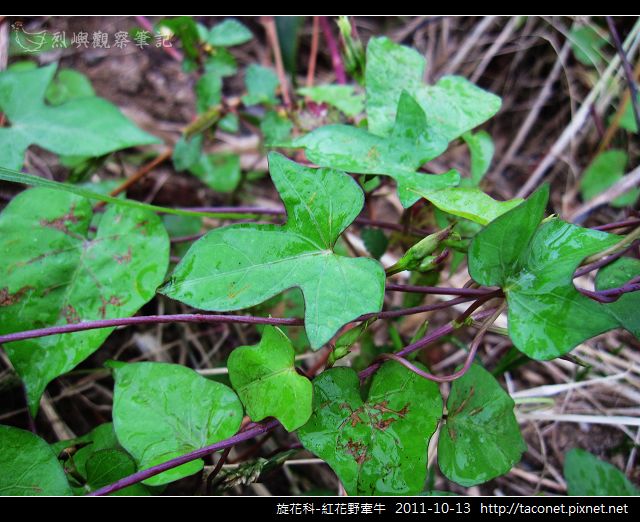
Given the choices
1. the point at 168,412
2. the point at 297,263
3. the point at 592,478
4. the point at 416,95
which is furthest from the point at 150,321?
the point at 592,478

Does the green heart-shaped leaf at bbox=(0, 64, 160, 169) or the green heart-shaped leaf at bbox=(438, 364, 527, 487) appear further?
the green heart-shaped leaf at bbox=(0, 64, 160, 169)

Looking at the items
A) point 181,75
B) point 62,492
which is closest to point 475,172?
point 62,492

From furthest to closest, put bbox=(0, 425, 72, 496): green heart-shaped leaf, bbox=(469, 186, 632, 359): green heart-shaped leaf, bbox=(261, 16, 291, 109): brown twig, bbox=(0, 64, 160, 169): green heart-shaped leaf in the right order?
1. bbox=(261, 16, 291, 109): brown twig
2. bbox=(0, 64, 160, 169): green heart-shaped leaf
3. bbox=(0, 425, 72, 496): green heart-shaped leaf
4. bbox=(469, 186, 632, 359): green heart-shaped leaf

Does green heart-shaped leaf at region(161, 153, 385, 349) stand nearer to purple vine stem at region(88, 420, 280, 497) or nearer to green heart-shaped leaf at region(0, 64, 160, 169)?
purple vine stem at region(88, 420, 280, 497)

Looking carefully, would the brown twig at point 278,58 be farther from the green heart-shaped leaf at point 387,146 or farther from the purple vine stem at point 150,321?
the purple vine stem at point 150,321

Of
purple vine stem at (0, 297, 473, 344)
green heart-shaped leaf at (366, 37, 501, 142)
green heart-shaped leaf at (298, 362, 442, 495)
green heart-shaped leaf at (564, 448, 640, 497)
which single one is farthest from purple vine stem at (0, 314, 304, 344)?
green heart-shaped leaf at (564, 448, 640, 497)

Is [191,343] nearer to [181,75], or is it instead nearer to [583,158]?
[181,75]

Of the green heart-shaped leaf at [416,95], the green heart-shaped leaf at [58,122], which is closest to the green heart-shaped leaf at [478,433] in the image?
the green heart-shaped leaf at [416,95]
